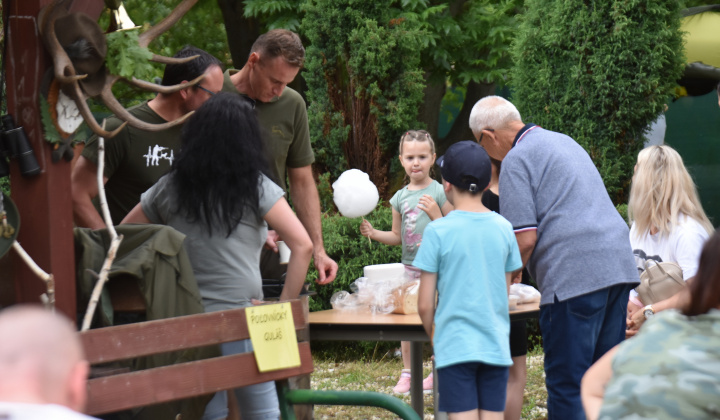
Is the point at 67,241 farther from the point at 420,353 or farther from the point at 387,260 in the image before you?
the point at 387,260

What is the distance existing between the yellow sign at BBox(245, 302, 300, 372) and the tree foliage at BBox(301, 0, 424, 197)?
5.89 meters

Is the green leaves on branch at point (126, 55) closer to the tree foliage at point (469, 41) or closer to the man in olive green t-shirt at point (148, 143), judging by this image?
the man in olive green t-shirt at point (148, 143)

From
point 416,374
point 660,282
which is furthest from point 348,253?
point 660,282

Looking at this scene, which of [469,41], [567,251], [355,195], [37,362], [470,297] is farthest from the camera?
[469,41]

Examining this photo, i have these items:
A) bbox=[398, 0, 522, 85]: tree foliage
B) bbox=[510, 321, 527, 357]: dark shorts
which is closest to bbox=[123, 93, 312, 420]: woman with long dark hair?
bbox=[510, 321, 527, 357]: dark shorts

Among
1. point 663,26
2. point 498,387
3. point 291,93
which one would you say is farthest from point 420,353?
point 663,26

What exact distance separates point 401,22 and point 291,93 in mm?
4555

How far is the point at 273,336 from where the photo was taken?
2.74 meters

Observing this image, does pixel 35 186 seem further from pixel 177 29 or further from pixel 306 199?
pixel 177 29

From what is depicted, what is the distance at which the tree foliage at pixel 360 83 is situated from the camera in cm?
852

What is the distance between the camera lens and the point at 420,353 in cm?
468

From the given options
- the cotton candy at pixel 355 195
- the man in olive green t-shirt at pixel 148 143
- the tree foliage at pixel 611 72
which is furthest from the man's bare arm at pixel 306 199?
the tree foliage at pixel 611 72

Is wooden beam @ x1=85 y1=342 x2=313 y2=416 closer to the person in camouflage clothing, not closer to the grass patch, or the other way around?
the person in camouflage clothing

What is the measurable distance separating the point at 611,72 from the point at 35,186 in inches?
246
